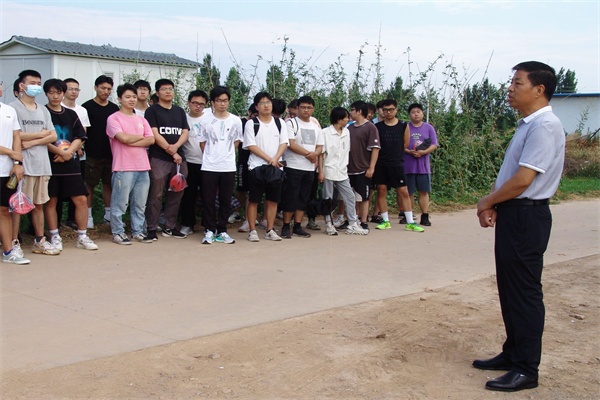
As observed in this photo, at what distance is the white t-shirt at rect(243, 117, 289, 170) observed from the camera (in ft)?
28.5

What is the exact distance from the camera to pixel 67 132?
7.72m

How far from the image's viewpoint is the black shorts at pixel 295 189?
9.03 m

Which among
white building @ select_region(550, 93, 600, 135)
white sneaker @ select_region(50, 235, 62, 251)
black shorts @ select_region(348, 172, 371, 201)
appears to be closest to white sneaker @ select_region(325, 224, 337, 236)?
black shorts @ select_region(348, 172, 371, 201)

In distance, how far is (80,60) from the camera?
26312 mm

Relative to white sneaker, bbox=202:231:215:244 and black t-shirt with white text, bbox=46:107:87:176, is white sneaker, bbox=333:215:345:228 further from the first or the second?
black t-shirt with white text, bbox=46:107:87:176

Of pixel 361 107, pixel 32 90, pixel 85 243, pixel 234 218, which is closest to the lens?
pixel 32 90

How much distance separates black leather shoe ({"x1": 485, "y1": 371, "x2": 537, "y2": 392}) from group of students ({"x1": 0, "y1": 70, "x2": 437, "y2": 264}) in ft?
16.1

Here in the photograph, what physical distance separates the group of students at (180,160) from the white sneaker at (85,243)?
2 centimetres

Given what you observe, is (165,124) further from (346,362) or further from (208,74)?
(346,362)

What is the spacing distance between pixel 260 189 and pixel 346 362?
4.57 m

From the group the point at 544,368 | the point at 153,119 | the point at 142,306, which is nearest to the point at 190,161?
the point at 153,119

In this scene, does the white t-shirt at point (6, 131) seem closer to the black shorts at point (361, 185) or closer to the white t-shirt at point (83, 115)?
the white t-shirt at point (83, 115)

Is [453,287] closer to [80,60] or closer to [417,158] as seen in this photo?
[417,158]

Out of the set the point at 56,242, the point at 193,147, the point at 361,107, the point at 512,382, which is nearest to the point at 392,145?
the point at 361,107
